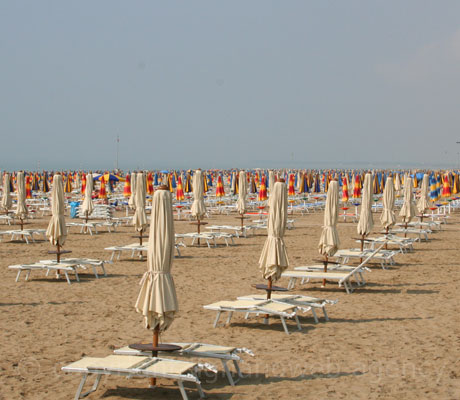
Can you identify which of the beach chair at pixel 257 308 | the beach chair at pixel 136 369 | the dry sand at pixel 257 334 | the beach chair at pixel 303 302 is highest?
the beach chair at pixel 136 369

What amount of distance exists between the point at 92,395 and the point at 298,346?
2713 millimetres

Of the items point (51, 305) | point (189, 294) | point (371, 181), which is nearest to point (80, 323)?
point (51, 305)

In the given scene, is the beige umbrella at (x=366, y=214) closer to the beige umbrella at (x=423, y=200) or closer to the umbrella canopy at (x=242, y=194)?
the umbrella canopy at (x=242, y=194)

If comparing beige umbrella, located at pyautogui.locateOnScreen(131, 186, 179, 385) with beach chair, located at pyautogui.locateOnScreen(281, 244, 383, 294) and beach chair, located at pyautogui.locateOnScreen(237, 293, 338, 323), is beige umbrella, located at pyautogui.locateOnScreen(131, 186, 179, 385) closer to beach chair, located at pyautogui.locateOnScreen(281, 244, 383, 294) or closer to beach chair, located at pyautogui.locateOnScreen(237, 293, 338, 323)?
beach chair, located at pyautogui.locateOnScreen(237, 293, 338, 323)

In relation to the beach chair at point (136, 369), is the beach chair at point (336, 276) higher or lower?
lower

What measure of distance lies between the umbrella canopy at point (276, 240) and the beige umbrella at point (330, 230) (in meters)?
2.44

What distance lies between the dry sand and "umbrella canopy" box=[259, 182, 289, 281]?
80cm

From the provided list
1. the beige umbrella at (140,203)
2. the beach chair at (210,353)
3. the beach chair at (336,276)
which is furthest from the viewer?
the beige umbrella at (140,203)

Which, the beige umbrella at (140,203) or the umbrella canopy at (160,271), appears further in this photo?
the beige umbrella at (140,203)

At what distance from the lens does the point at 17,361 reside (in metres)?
6.61

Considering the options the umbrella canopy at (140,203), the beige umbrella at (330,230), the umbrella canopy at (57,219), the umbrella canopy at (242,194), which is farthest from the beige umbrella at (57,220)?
the umbrella canopy at (242,194)

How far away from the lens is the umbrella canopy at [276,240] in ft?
28.9

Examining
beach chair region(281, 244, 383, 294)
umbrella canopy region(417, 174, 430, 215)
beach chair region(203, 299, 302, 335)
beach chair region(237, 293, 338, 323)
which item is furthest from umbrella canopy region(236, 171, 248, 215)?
beach chair region(203, 299, 302, 335)

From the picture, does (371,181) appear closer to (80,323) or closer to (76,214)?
(80,323)
